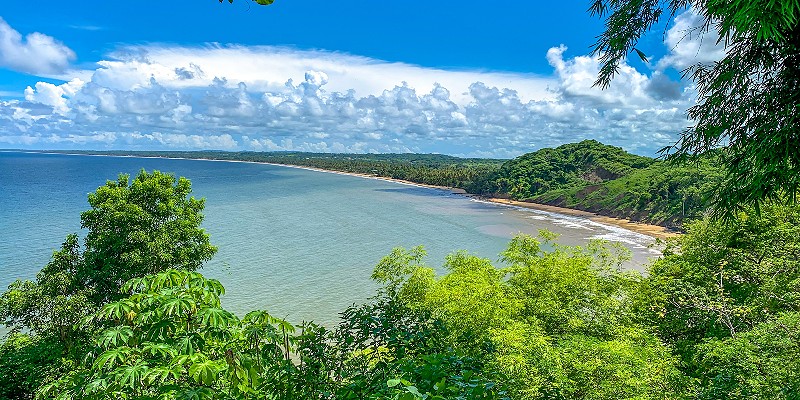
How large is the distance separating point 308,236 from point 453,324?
44.4 metres

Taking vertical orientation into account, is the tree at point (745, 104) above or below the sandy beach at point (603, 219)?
above

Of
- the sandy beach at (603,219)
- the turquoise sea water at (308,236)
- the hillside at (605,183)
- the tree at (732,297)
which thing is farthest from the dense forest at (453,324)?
the hillside at (605,183)

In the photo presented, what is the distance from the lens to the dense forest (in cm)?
325

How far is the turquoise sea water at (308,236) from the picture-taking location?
3588cm

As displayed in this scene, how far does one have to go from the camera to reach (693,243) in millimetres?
20359

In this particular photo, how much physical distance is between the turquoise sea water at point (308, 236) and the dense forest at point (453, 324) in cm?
1270

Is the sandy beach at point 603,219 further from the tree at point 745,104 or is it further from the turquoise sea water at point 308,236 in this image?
the tree at point 745,104

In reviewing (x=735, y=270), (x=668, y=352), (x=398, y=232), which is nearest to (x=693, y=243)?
(x=735, y=270)

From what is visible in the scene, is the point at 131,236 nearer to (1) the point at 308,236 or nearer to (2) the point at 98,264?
(2) the point at 98,264

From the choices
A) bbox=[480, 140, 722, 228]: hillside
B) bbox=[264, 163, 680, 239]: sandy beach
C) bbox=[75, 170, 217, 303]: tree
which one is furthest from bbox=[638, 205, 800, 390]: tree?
bbox=[480, 140, 722, 228]: hillside

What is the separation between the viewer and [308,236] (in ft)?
195

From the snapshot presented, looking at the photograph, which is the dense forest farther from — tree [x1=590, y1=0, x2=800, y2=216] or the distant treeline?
the distant treeline

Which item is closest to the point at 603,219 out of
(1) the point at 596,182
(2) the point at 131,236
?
(1) the point at 596,182

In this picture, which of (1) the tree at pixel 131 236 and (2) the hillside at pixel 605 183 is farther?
(2) the hillside at pixel 605 183
